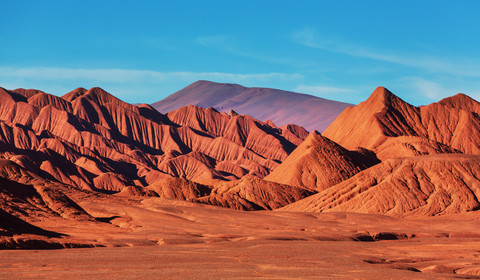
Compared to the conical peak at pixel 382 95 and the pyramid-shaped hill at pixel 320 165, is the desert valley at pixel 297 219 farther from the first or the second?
the conical peak at pixel 382 95

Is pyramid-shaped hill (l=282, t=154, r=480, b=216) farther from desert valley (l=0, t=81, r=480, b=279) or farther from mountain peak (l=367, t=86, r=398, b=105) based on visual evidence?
mountain peak (l=367, t=86, r=398, b=105)

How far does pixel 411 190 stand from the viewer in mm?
116938

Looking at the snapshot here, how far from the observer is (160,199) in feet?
406

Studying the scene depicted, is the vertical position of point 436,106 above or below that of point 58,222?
above

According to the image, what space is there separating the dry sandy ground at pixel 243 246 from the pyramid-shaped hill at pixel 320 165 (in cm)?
3882

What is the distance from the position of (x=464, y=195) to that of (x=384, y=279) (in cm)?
7485

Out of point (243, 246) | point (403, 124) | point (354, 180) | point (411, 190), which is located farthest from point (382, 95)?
point (243, 246)

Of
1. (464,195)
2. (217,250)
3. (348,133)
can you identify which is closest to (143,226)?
(217,250)

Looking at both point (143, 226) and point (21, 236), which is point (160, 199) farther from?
point (21, 236)

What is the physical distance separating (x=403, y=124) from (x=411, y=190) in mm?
74134

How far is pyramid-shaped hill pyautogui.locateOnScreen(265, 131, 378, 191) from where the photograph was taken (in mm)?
150250

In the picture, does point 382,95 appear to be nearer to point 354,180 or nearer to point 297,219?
point 354,180

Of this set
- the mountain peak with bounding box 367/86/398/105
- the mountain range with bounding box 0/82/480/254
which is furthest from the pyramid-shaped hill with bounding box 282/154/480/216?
the mountain peak with bounding box 367/86/398/105

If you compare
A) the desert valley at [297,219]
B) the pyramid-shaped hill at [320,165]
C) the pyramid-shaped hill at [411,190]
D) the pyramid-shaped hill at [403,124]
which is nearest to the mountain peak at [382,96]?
the pyramid-shaped hill at [403,124]
